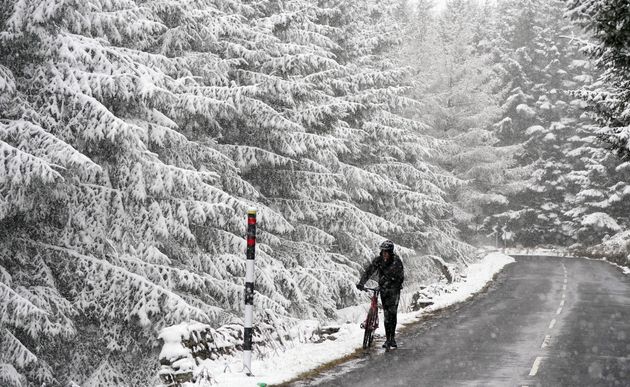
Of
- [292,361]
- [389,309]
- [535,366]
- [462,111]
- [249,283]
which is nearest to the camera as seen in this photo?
[249,283]

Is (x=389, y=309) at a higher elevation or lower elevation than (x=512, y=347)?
higher

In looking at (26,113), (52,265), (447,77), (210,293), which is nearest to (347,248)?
(210,293)

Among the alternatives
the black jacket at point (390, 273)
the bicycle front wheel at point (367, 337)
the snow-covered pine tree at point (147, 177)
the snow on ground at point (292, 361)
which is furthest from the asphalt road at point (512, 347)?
the snow-covered pine tree at point (147, 177)

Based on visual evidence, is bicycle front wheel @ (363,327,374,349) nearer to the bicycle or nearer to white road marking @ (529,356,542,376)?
the bicycle

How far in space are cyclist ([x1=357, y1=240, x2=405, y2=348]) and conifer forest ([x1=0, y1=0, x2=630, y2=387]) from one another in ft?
7.12

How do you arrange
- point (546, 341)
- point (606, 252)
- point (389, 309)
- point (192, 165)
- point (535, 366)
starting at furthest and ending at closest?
point (606, 252), point (192, 165), point (546, 341), point (389, 309), point (535, 366)

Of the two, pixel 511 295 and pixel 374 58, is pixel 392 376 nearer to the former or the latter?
pixel 511 295

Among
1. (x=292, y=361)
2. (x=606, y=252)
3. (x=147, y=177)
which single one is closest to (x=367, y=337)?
(x=292, y=361)

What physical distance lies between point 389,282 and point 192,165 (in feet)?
22.3

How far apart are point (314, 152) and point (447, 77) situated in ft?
73.3

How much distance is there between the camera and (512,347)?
43.3 feet

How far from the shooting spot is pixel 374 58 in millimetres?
Answer: 29047

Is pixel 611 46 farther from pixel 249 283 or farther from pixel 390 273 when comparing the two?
pixel 249 283

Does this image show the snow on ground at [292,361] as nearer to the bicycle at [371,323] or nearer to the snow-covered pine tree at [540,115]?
the bicycle at [371,323]
